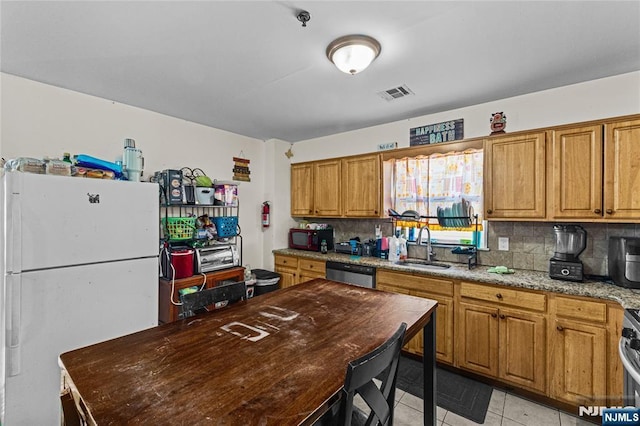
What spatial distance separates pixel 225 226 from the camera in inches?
132

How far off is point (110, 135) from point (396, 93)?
9.21 ft

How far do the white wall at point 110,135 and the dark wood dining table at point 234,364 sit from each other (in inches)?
87.2

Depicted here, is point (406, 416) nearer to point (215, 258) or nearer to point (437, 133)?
point (215, 258)

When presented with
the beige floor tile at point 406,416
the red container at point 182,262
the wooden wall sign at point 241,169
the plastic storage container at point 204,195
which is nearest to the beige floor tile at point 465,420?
the beige floor tile at point 406,416

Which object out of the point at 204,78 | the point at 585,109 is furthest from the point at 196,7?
the point at 585,109

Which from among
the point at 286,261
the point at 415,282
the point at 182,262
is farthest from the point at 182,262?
the point at 415,282

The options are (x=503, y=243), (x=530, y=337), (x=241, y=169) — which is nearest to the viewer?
(x=530, y=337)

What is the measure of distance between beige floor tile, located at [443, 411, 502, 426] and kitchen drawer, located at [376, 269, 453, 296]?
0.89 m

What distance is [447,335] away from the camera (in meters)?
2.53

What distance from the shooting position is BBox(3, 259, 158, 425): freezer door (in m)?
1.72

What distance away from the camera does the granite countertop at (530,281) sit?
1.89m

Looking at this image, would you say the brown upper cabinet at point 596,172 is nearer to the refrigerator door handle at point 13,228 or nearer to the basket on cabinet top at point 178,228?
the basket on cabinet top at point 178,228

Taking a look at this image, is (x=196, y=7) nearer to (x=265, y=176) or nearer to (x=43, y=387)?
(x=43, y=387)

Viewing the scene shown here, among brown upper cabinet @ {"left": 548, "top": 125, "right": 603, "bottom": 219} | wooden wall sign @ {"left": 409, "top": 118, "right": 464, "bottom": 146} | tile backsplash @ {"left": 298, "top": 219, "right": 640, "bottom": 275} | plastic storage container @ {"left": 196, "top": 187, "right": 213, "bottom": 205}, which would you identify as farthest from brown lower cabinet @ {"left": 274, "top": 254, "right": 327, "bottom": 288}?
brown upper cabinet @ {"left": 548, "top": 125, "right": 603, "bottom": 219}
